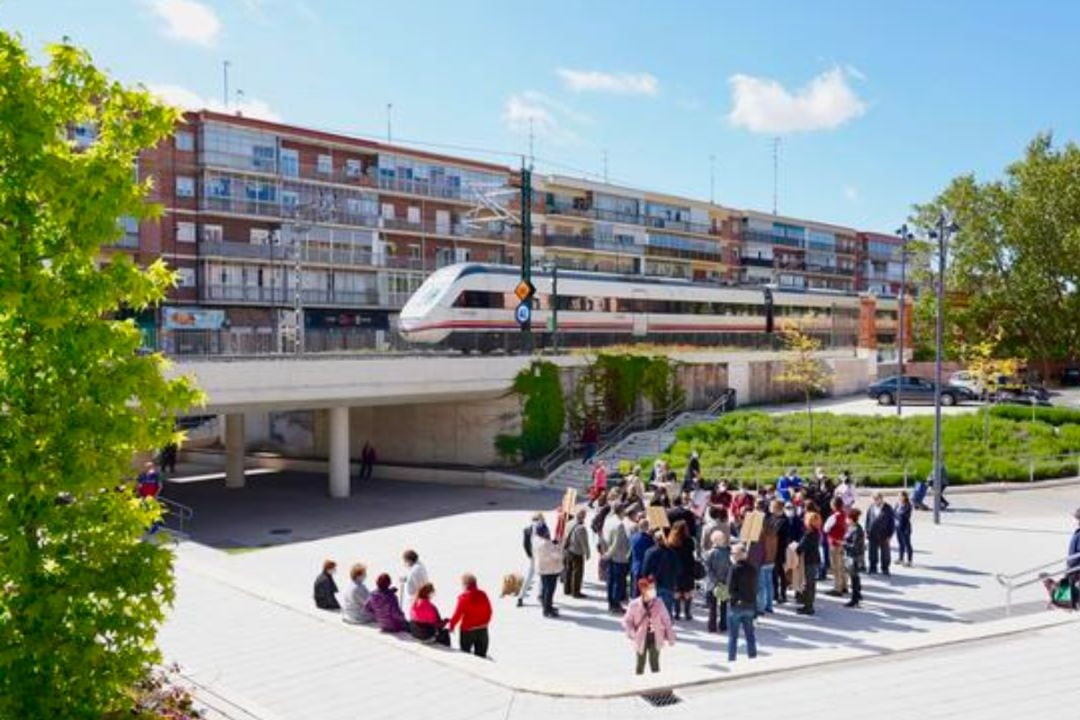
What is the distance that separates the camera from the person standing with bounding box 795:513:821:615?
46.5 ft

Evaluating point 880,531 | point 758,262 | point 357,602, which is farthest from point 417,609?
point 758,262

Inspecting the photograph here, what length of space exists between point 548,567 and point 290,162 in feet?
145

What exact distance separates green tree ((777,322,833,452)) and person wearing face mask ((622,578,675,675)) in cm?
2246

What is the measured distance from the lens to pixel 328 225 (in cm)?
5528

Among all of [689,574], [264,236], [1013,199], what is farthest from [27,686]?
[1013,199]

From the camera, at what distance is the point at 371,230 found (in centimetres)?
5759

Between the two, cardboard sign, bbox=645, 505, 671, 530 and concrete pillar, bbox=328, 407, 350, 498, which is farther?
concrete pillar, bbox=328, 407, 350, 498

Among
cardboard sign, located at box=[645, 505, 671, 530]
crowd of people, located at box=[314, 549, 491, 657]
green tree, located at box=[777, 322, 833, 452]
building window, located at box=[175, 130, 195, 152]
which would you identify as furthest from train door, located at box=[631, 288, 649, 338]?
crowd of people, located at box=[314, 549, 491, 657]

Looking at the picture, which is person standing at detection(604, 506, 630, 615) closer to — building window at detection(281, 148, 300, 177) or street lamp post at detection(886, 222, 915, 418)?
street lamp post at detection(886, 222, 915, 418)

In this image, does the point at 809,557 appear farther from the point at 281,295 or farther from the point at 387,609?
the point at 281,295

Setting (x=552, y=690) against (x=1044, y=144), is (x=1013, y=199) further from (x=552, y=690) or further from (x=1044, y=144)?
(x=552, y=690)

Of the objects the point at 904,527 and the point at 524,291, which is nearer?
the point at 904,527

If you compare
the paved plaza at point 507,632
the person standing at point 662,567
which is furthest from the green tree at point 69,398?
the person standing at point 662,567

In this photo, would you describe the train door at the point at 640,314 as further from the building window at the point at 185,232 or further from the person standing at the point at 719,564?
the person standing at the point at 719,564
